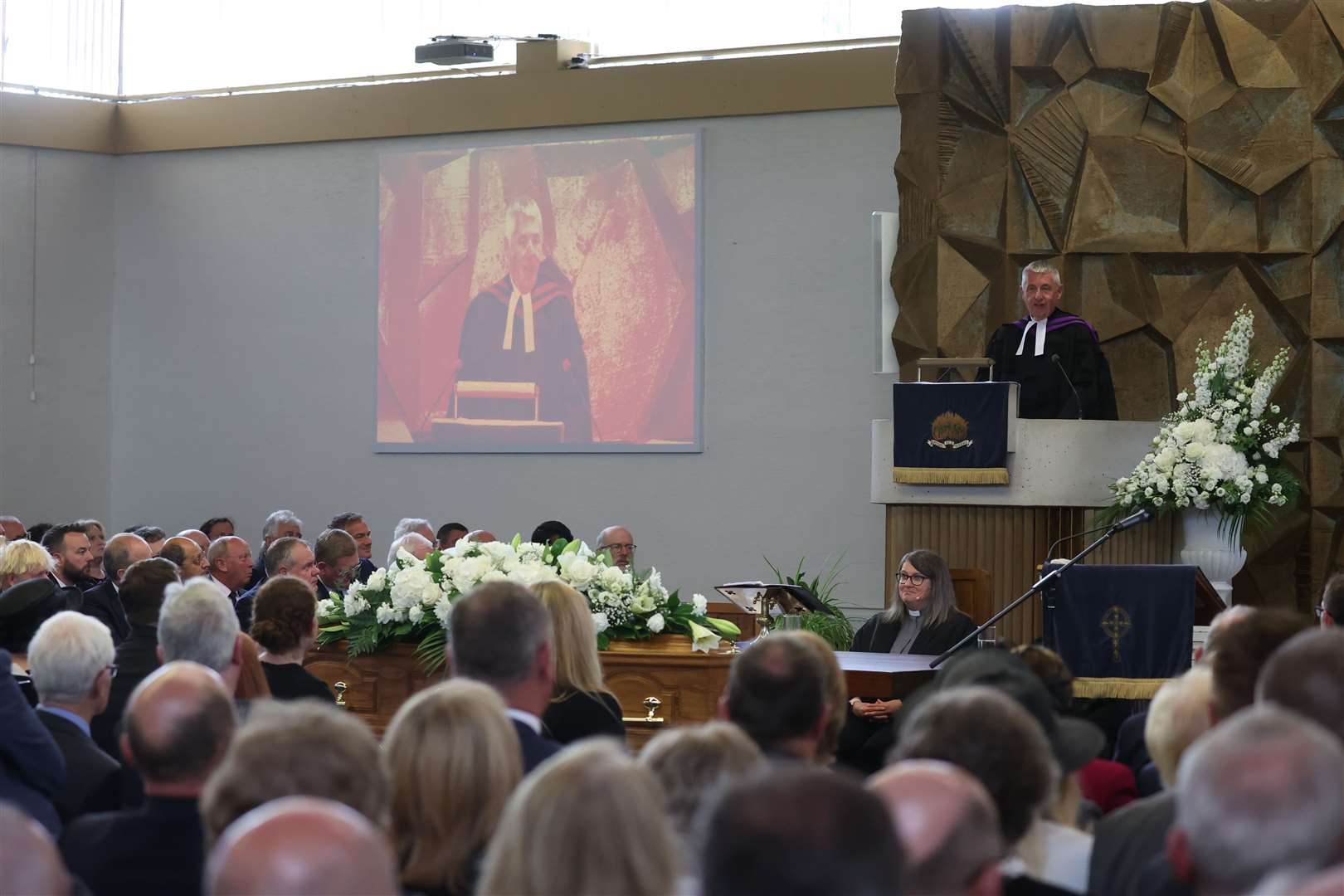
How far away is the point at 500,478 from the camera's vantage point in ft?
40.8

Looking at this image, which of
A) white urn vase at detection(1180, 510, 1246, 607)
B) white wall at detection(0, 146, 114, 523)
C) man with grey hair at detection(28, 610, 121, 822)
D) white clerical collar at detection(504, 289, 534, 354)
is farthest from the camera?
white wall at detection(0, 146, 114, 523)

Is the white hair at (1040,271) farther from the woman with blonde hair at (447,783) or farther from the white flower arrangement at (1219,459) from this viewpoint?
the woman with blonde hair at (447,783)

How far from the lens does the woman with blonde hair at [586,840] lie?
1.84 metres

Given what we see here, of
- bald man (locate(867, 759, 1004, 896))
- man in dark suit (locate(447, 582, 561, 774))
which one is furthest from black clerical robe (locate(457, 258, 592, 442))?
bald man (locate(867, 759, 1004, 896))

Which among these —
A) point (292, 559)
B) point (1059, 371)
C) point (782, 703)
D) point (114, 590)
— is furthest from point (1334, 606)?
point (114, 590)

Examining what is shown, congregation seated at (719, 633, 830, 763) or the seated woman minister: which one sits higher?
congregation seated at (719, 633, 830, 763)

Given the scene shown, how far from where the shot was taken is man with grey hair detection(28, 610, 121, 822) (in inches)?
161

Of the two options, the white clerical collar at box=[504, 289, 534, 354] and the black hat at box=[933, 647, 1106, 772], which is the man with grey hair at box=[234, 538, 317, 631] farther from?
the white clerical collar at box=[504, 289, 534, 354]

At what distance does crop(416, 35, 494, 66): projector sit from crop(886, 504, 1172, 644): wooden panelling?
542 cm

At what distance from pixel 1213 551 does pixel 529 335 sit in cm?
586

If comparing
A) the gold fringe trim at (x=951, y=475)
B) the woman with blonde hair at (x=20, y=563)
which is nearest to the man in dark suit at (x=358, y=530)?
the woman with blonde hair at (x=20, y=563)

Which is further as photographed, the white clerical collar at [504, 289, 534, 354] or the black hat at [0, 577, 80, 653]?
the white clerical collar at [504, 289, 534, 354]

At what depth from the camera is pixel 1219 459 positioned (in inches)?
310

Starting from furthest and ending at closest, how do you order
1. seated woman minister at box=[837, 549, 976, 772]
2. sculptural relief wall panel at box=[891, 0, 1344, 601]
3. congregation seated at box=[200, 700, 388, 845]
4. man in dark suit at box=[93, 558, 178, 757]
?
sculptural relief wall panel at box=[891, 0, 1344, 601], seated woman minister at box=[837, 549, 976, 772], man in dark suit at box=[93, 558, 178, 757], congregation seated at box=[200, 700, 388, 845]
